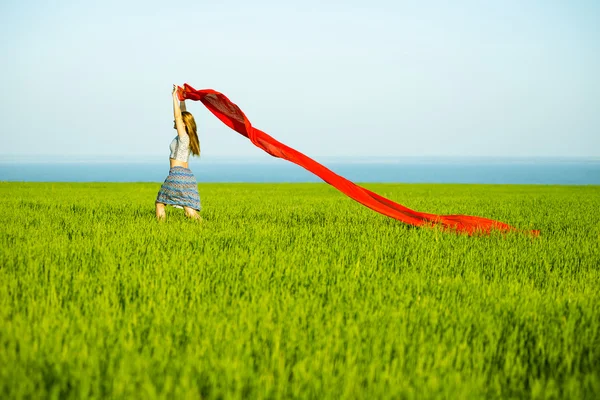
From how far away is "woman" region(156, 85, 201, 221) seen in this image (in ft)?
24.2

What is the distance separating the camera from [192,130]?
24.5 feet

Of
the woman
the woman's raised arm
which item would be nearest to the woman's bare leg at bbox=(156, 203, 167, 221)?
the woman

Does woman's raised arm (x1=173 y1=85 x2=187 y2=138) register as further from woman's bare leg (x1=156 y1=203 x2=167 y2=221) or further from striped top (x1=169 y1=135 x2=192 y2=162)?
woman's bare leg (x1=156 y1=203 x2=167 y2=221)

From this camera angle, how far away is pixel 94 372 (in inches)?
94.9

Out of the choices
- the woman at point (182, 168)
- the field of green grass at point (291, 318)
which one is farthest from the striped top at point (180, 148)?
the field of green grass at point (291, 318)

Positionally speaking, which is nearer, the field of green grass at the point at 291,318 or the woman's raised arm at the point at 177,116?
the field of green grass at the point at 291,318

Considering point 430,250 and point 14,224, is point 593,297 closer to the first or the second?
point 430,250

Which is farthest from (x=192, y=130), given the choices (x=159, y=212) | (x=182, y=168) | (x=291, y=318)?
(x=291, y=318)

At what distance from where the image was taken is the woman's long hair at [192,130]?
7.42 metres

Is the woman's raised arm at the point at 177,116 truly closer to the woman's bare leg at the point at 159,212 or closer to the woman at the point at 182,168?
the woman at the point at 182,168

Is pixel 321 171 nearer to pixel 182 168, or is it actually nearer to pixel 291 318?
pixel 182 168

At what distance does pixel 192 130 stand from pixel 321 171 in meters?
1.80

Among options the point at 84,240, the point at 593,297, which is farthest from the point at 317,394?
the point at 84,240

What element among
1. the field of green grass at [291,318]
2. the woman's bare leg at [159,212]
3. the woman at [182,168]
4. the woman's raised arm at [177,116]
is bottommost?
the field of green grass at [291,318]
